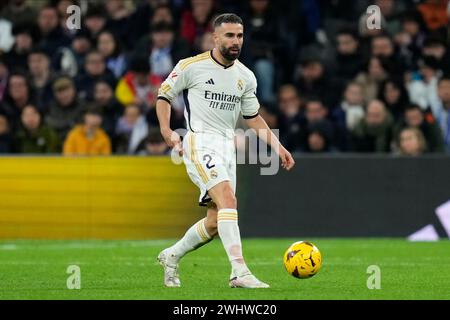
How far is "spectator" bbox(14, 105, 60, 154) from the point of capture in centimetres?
1848

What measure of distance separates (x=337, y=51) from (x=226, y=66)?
9.09 meters

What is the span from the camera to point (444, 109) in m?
18.7

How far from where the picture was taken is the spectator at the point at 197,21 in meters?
20.3

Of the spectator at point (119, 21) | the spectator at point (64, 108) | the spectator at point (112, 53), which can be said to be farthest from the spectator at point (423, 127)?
the spectator at point (119, 21)

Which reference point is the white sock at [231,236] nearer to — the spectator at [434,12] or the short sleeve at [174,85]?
the short sleeve at [174,85]

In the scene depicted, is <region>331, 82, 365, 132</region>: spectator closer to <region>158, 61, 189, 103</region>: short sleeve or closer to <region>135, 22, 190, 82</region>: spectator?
<region>135, 22, 190, 82</region>: spectator

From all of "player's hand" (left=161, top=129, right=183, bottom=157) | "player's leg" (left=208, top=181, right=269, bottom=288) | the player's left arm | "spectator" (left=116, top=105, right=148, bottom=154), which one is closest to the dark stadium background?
"spectator" (left=116, top=105, right=148, bottom=154)

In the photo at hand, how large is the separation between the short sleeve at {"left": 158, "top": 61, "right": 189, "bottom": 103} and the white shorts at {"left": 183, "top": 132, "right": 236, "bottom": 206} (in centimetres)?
38

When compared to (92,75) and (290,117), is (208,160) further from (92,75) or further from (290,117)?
(92,75)

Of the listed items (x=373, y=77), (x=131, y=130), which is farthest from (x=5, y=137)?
(x=373, y=77)

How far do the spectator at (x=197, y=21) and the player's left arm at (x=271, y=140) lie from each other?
8.94 m

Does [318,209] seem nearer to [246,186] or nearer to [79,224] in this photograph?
[246,186]

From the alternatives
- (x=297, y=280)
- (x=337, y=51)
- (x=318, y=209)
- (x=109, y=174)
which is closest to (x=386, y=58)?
(x=337, y=51)

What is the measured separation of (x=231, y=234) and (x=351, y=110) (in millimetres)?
8840
